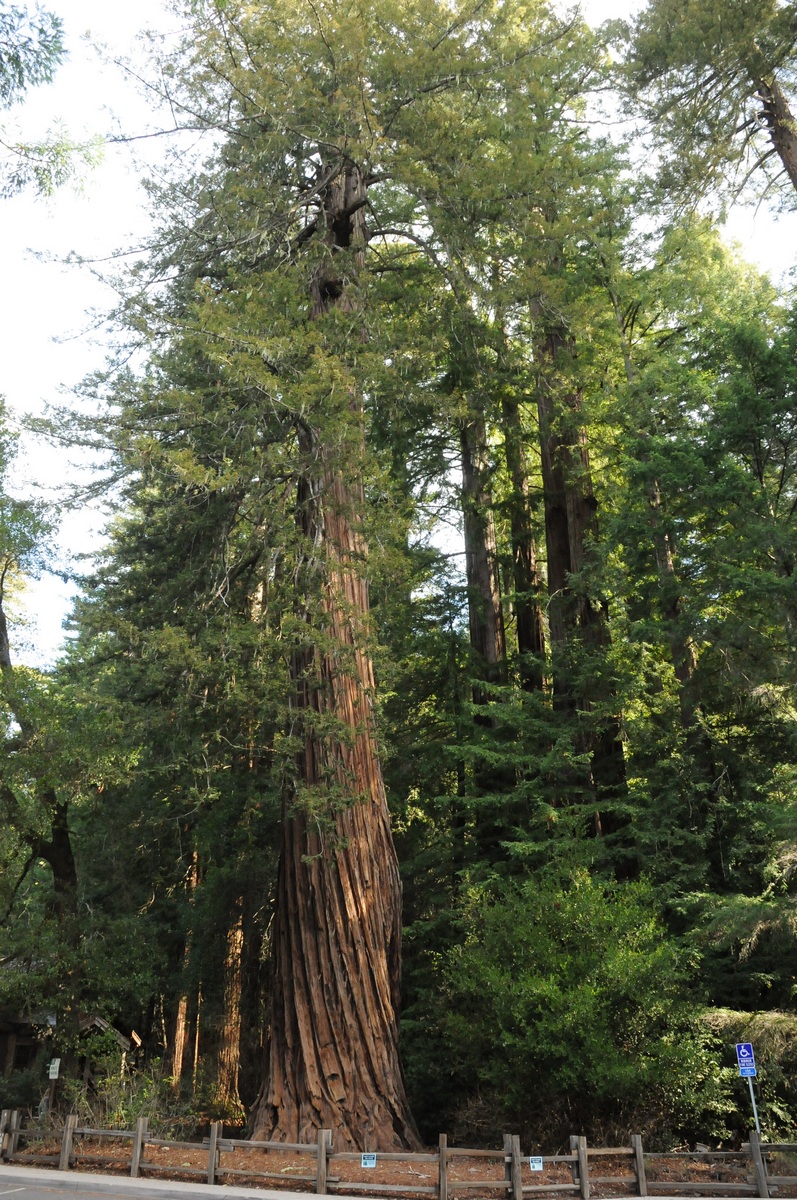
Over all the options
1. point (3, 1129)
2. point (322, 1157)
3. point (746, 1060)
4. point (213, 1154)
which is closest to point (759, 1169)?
point (746, 1060)

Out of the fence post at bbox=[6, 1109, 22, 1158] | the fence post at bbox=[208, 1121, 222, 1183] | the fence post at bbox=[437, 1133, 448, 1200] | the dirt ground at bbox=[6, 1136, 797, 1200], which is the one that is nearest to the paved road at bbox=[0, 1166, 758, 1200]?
the fence post at bbox=[208, 1121, 222, 1183]

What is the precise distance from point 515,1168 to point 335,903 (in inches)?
135

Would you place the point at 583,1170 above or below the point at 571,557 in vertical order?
below

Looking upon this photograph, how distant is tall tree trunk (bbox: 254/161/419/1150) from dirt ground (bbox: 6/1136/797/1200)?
15.4 inches

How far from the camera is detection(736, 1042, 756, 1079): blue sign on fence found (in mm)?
9688

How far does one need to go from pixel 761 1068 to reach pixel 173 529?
1090 cm

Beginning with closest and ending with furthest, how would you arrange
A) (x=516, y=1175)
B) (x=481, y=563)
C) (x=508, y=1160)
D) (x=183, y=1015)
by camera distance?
(x=516, y=1175), (x=508, y=1160), (x=481, y=563), (x=183, y=1015)

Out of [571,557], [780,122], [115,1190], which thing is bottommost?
[115,1190]

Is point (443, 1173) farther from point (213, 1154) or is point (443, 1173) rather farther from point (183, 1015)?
point (183, 1015)

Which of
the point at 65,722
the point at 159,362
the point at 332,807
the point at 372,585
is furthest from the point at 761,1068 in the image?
the point at 159,362

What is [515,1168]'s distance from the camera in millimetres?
8883

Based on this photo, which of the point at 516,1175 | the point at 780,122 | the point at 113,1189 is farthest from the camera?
the point at 780,122

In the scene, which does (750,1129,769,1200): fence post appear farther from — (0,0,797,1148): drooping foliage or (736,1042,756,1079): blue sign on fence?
(0,0,797,1148): drooping foliage

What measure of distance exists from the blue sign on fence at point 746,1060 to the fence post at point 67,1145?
762 centimetres
